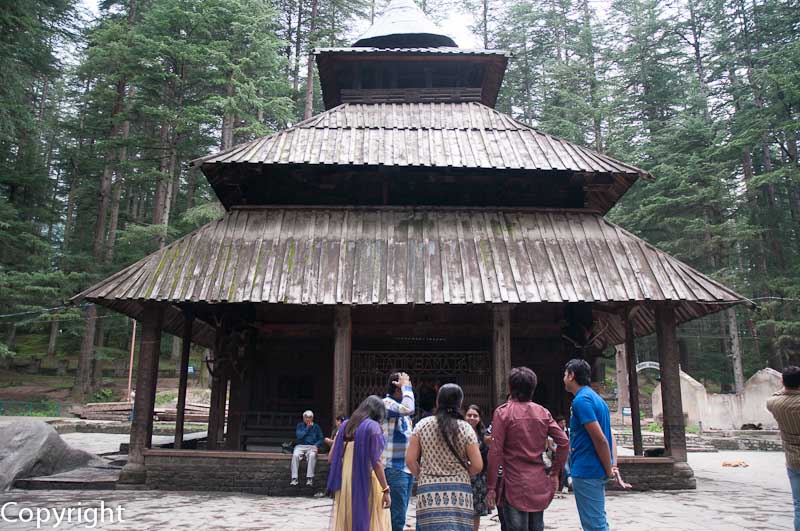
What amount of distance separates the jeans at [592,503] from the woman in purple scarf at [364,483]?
1691mm

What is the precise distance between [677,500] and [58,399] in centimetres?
3178

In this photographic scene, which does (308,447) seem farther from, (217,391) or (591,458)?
(591,458)

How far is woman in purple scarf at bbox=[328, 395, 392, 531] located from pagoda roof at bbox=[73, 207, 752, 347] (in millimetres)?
5032

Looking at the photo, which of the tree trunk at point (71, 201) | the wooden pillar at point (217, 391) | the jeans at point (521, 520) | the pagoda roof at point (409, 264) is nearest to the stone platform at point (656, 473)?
the pagoda roof at point (409, 264)

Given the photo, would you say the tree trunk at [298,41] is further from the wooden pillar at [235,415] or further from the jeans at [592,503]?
the jeans at [592,503]

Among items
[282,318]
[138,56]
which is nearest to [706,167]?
[282,318]

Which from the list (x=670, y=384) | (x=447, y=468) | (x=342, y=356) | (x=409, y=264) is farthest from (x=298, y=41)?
(x=447, y=468)

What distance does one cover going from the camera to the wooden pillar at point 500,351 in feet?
35.4

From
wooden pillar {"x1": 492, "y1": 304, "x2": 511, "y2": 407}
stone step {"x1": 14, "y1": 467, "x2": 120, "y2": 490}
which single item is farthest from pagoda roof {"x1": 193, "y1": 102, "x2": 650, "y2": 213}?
stone step {"x1": 14, "y1": 467, "x2": 120, "y2": 490}

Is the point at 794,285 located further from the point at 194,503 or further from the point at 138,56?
the point at 138,56

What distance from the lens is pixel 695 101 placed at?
34.2 meters

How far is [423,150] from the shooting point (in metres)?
12.6

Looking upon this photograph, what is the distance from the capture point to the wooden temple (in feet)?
34.4
